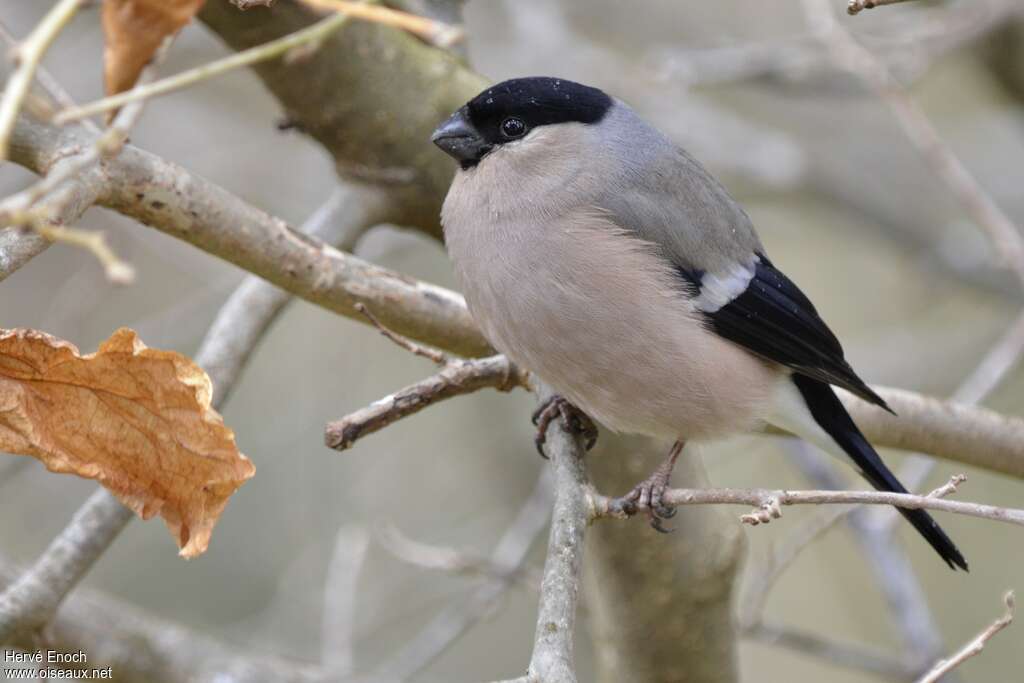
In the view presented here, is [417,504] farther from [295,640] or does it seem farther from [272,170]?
[272,170]

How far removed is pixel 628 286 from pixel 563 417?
315 mm

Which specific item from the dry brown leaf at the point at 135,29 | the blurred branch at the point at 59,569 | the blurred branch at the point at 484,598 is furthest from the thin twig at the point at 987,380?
the dry brown leaf at the point at 135,29

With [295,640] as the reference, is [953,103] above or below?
above

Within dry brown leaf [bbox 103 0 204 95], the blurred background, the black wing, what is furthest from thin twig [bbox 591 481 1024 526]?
the blurred background

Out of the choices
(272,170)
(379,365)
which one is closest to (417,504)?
(379,365)

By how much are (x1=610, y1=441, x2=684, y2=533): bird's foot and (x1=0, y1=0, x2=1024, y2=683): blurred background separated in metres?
1.65

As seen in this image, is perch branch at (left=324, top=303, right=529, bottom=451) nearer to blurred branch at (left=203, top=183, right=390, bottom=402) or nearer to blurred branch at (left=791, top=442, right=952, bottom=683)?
blurred branch at (left=203, top=183, right=390, bottom=402)

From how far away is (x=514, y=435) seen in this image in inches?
190

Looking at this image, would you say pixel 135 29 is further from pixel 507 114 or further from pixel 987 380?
pixel 987 380

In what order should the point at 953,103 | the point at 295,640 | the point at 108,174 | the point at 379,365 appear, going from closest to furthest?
1. the point at 108,174
2. the point at 295,640
3. the point at 379,365
4. the point at 953,103

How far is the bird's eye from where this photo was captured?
270cm

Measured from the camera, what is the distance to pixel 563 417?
8.19ft

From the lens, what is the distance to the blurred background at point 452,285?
4.59 m

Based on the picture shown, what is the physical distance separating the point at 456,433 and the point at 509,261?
2.90 meters
